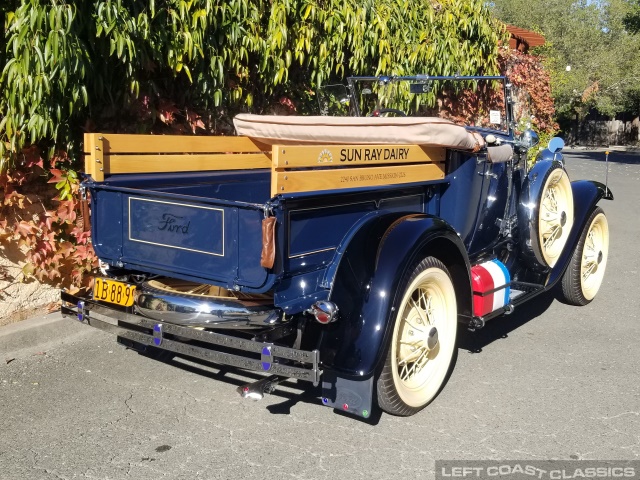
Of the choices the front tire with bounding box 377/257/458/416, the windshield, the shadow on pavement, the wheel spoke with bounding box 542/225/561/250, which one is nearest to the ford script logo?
the front tire with bounding box 377/257/458/416

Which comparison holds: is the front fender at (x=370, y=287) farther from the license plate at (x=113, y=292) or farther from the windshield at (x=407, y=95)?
the windshield at (x=407, y=95)

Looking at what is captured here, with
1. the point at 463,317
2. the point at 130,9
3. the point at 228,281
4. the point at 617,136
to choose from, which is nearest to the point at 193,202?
the point at 228,281

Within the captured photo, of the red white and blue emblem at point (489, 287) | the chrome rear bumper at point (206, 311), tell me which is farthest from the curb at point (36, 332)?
the red white and blue emblem at point (489, 287)

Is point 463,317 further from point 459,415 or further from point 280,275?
point 280,275

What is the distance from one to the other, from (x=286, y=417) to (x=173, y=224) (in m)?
1.19

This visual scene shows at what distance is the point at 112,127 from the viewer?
5.29 m

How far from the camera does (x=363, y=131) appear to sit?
4.10m

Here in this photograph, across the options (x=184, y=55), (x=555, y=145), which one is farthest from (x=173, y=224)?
(x=555, y=145)

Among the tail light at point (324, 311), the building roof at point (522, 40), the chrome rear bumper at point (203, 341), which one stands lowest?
the chrome rear bumper at point (203, 341)

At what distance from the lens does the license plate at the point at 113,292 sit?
140 inches

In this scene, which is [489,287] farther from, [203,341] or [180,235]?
[180,235]

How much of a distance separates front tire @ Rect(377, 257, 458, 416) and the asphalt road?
14 centimetres

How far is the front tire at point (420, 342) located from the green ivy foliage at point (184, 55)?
2430 millimetres

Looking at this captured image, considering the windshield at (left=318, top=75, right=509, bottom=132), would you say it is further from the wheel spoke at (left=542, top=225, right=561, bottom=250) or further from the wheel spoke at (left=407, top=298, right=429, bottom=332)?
the wheel spoke at (left=407, top=298, right=429, bottom=332)
